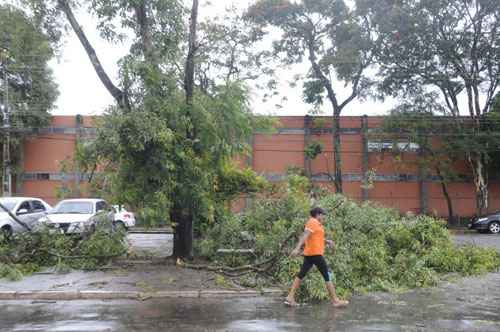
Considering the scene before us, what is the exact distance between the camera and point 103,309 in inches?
343

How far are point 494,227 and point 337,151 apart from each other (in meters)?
9.65

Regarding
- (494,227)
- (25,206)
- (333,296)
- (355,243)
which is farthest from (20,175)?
(333,296)

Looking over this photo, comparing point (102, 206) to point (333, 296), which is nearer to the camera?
point (333, 296)

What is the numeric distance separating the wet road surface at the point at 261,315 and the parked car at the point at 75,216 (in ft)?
12.6

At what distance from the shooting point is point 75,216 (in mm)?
17375

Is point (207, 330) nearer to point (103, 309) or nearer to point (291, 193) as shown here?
point (103, 309)

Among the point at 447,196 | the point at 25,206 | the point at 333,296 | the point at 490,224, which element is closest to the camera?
the point at 333,296

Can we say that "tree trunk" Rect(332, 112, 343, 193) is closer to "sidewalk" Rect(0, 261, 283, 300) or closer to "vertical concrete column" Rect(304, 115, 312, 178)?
"vertical concrete column" Rect(304, 115, 312, 178)

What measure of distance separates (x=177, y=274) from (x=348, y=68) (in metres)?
19.9

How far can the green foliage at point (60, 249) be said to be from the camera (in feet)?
39.7

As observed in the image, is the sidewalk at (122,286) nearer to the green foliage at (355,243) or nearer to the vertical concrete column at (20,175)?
the green foliage at (355,243)

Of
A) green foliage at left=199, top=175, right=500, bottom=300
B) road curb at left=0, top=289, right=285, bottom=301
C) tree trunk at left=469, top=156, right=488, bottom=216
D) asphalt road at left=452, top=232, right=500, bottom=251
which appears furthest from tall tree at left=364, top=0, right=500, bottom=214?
road curb at left=0, top=289, right=285, bottom=301

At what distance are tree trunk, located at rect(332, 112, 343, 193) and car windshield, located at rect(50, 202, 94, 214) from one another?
16.3 meters

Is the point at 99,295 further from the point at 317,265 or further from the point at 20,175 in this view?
the point at 20,175
